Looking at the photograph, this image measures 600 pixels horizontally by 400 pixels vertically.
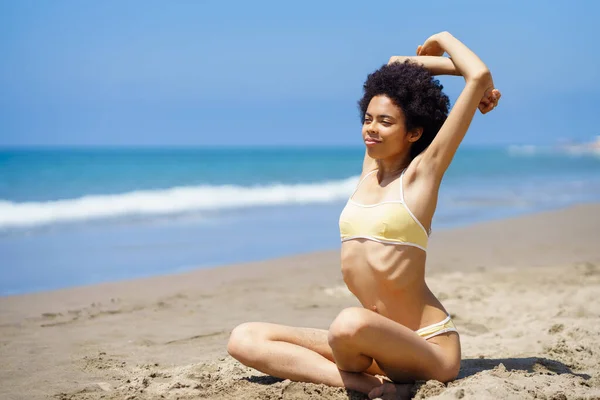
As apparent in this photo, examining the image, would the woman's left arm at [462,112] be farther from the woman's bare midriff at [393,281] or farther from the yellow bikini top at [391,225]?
the woman's bare midriff at [393,281]

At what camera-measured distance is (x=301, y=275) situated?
8.48m

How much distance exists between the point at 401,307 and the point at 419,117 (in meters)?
1.07

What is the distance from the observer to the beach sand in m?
4.25

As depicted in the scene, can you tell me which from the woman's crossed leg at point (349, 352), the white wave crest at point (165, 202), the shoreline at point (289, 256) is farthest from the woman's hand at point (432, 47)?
the white wave crest at point (165, 202)

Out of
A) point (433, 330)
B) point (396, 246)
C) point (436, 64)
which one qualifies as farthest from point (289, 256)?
point (396, 246)

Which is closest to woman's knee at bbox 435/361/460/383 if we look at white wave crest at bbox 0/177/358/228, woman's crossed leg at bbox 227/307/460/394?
woman's crossed leg at bbox 227/307/460/394

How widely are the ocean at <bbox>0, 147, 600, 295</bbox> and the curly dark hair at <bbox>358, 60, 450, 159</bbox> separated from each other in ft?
17.1

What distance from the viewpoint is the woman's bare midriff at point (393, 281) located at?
380 centimetres

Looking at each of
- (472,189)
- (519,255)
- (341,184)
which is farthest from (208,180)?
(519,255)

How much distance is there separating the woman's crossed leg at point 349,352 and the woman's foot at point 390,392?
0.07ft

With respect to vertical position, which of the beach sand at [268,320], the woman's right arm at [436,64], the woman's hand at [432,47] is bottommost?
the beach sand at [268,320]

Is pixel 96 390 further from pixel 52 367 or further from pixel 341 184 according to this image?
pixel 341 184

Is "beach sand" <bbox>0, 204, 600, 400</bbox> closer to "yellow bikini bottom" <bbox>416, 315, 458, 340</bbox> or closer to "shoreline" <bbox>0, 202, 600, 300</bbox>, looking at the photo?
"shoreline" <bbox>0, 202, 600, 300</bbox>

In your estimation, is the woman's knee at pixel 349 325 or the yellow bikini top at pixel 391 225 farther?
the yellow bikini top at pixel 391 225
